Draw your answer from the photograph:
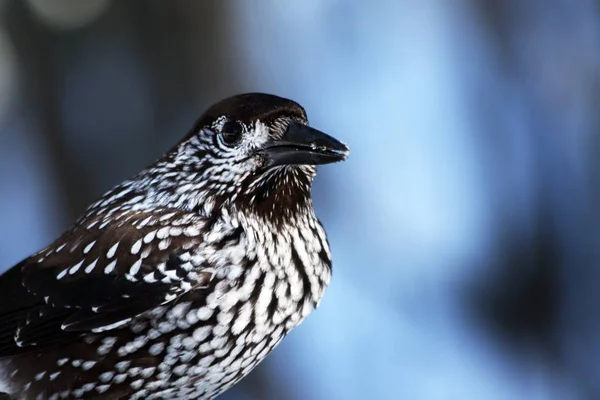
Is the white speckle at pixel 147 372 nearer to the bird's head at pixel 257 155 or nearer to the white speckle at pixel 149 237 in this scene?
the white speckle at pixel 149 237

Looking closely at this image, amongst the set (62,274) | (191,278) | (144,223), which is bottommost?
(191,278)

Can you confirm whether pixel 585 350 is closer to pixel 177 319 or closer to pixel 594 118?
pixel 594 118

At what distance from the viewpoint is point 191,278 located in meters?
3.18

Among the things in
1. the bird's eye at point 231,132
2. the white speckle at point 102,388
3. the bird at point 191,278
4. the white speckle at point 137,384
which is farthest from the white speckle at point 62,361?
the bird's eye at point 231,132

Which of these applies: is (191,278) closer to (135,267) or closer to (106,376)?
(135,267)

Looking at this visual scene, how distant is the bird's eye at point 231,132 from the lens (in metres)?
3.34

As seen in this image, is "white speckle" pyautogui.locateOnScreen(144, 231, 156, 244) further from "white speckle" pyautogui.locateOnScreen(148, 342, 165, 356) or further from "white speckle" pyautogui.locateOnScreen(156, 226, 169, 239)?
"white speckle" pyautogui.locateOnScreen(148, 342, 165, 356)

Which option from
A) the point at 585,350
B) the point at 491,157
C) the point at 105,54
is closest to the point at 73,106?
the point at 105,54

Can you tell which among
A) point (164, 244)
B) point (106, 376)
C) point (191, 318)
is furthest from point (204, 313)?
point (106, 376)

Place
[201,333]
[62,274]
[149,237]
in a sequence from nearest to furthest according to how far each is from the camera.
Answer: [201,333] < [149,237] < [62,274]

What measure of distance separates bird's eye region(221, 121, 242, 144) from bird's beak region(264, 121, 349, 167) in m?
0.13

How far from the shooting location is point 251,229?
3.30 m

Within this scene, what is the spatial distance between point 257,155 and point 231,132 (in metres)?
0.14

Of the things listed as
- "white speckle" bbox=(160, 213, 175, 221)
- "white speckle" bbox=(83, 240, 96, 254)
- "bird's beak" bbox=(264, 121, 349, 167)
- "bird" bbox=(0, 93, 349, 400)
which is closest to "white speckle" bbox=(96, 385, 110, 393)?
"bird" bbox=(0, 93, 349, 400)
